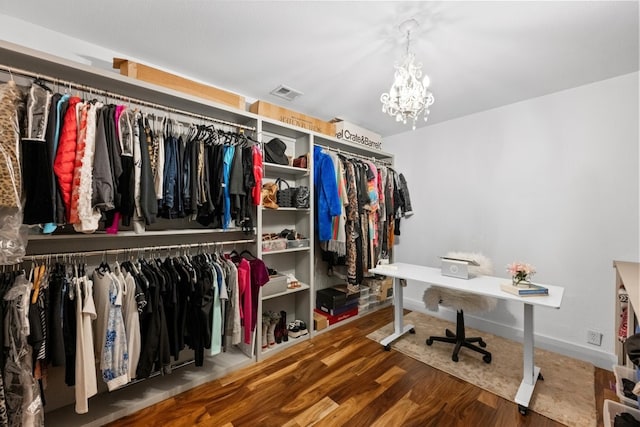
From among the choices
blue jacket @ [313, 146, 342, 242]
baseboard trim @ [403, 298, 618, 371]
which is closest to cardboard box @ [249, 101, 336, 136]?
blue jacket @ [313, 146, 342, 242]

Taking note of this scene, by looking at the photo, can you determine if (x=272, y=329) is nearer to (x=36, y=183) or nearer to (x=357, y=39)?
(x=36, y=183)

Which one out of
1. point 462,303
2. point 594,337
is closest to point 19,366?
point 462,303

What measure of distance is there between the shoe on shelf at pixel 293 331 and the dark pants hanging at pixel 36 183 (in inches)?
80.8

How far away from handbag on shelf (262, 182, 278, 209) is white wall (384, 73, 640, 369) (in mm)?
2126

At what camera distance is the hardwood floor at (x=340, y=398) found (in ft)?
5.32

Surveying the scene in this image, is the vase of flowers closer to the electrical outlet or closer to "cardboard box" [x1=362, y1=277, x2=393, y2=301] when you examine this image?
the electrical outlet

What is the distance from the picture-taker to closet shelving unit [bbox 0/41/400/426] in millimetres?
1554

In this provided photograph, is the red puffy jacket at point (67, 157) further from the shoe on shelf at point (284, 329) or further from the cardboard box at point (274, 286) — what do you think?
the shoe on shelf at point (284, 329)

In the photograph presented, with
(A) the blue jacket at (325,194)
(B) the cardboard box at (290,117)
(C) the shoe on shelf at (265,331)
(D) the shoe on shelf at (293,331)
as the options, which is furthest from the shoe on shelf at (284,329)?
(B) the cardboard box at (290,117)

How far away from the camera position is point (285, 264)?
9.30 ft

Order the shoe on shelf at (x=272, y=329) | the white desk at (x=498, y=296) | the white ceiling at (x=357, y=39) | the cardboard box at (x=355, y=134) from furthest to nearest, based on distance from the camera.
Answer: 1. the cardboard box at (x=355, y=134)
2. the shoe on shelf at (x=272, y=329)
3. the white desk at (x=498, y=296)
4. the white ceiling at (x=357, y=39)

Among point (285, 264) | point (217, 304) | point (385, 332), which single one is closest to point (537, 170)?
point (385, 332)

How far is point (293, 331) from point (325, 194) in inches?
56.7

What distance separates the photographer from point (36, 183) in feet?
4.15
